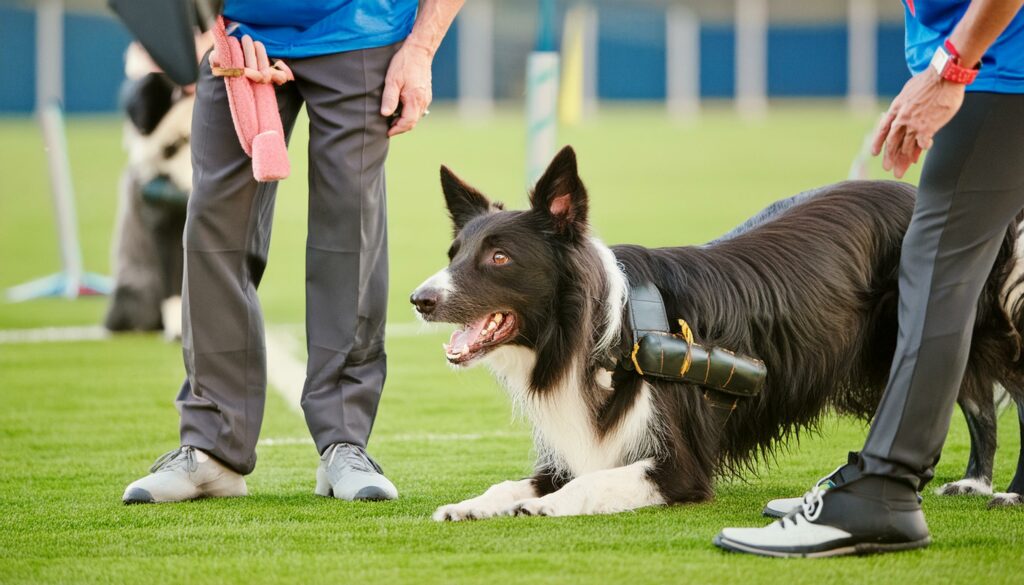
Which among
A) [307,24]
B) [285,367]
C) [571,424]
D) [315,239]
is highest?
[307,24]

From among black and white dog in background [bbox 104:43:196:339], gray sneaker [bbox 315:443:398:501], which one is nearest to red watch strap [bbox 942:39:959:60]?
gray sneaker [bbox 315:443:398:501]

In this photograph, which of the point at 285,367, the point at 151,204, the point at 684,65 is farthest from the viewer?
the point at 684,65

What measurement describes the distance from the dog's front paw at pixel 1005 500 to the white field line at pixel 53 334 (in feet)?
19.3

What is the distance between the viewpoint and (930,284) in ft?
10.7

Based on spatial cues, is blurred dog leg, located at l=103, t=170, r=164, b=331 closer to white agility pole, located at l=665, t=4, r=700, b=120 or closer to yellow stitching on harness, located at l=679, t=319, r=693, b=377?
yellow stitching on harness, located at l=679, t=319, r=693, b=377

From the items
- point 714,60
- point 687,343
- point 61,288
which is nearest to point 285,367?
point 687,343

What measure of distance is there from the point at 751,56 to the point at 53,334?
28.2m

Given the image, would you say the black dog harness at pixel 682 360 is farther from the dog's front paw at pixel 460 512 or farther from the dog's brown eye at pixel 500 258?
the dog's front paw at pixel 460 512

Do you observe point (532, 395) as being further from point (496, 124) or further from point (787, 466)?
point (496, 124)

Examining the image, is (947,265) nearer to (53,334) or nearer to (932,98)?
(932,98)

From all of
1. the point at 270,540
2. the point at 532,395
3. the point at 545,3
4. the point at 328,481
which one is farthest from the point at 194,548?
the point at 545,3

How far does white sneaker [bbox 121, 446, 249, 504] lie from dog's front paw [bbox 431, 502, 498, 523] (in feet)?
2.50

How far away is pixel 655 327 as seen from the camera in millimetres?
4062

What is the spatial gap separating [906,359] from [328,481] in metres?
1.81
